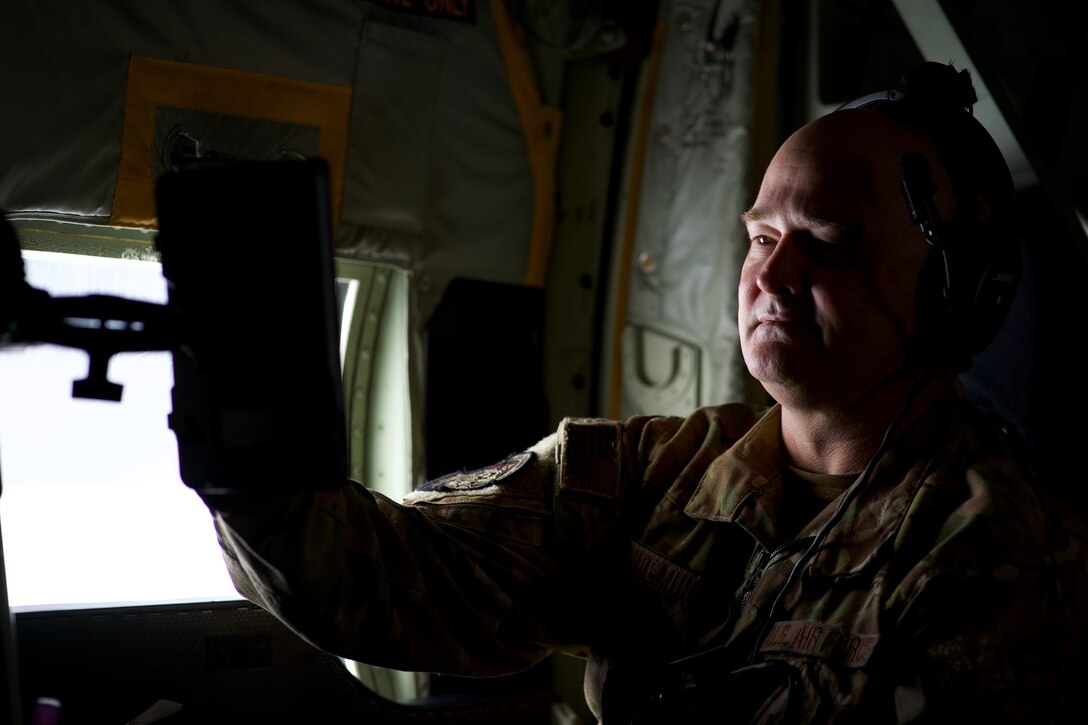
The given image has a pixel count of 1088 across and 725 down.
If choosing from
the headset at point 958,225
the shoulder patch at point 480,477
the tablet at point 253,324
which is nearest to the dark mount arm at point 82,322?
the tablet at point 253,324

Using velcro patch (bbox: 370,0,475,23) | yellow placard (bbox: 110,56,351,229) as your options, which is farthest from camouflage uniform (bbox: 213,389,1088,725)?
velcro patch (bbox: 370,0,475,23)

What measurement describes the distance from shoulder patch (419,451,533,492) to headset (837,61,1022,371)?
65 cm

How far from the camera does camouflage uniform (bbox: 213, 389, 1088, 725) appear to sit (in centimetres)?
114

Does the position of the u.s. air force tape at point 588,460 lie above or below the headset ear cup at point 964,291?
below

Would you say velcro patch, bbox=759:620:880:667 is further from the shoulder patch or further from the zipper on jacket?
the shoulder patch

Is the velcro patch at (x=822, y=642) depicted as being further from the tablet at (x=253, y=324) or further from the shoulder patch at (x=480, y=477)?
the tablet at (x=253, y=324)

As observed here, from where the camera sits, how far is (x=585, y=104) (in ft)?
7.80

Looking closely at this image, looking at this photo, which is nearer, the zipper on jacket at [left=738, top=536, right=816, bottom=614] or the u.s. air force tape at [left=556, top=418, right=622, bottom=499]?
the zipper on jacket at [left=738, top=536, right=816, bottom=614]

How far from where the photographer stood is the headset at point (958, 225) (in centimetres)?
131

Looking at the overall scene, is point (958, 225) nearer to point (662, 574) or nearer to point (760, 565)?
point (760, 565)

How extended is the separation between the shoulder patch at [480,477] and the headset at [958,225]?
2.14 ft

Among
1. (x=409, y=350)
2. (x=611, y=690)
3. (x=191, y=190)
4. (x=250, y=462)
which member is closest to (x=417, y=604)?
(x=611, y=690)

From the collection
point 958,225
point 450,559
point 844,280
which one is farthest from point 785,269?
point 450,559

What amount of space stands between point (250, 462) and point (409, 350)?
4.06 ft
